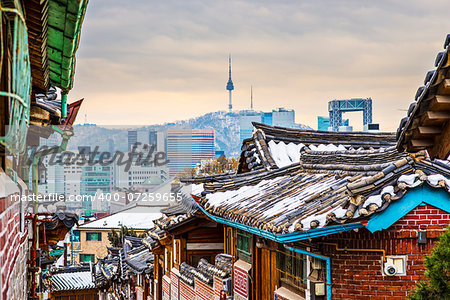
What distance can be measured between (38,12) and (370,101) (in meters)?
43.3

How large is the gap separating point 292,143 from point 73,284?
Answer: 94.3ft

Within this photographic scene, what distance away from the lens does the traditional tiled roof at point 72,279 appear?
4176cm

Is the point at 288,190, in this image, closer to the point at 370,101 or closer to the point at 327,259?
the point at 327,259

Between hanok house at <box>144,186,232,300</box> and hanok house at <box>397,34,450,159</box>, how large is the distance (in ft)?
22.6

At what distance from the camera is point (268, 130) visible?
18.7m

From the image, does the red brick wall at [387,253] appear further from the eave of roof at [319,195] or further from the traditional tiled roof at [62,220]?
the traditional tiled roof at [62,220]

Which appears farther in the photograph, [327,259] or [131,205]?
[131,205]

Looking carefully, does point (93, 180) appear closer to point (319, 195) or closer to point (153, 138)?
point (153, 138)

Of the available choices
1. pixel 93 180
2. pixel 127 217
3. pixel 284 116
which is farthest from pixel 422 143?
pixel 284 116

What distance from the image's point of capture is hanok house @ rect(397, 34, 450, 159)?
6.83 m

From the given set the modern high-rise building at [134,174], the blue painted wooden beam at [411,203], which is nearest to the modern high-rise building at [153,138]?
the modern high-rise building at [134,174]

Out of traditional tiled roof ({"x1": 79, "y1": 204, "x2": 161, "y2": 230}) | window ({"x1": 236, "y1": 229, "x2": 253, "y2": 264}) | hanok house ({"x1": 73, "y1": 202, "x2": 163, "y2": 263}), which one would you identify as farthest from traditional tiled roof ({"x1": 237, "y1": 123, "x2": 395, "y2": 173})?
hanok house ({"x1": 73, "y1": 202, "x2": 163, "y2": 263})

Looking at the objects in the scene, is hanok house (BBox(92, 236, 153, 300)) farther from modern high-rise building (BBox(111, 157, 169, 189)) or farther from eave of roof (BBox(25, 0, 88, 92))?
eave of roof (BBox(25, 0, 88, 92))

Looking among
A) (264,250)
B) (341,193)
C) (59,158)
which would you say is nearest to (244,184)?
(264,250)
